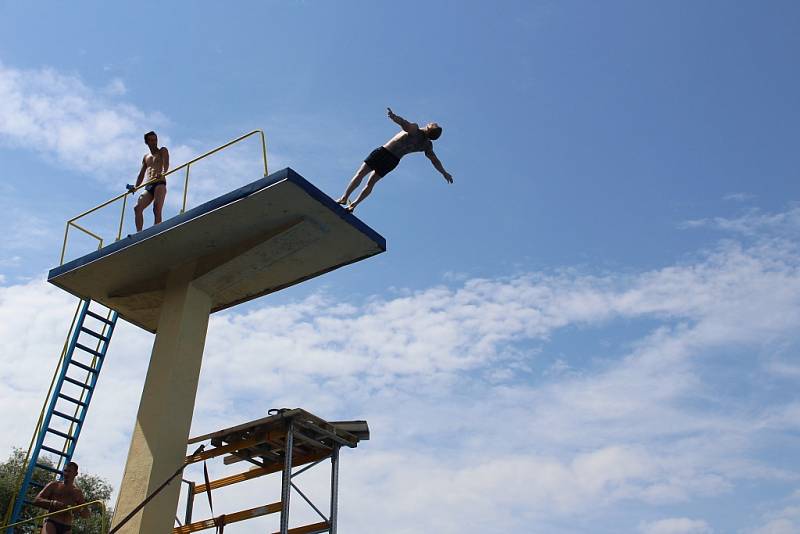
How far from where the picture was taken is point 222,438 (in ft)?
38.5

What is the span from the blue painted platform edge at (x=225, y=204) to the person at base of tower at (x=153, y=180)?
23.3 inches

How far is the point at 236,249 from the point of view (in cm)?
1235

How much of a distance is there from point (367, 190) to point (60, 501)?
20.9 feet

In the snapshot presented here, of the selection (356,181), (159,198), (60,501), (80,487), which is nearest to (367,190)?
→ (356,181)

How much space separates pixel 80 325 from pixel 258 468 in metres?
4.17

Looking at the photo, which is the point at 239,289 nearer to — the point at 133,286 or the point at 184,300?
the point at 184,300

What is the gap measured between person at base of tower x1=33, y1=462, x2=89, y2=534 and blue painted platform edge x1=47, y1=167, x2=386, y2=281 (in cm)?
359

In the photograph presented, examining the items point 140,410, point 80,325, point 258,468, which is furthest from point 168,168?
point 258,468

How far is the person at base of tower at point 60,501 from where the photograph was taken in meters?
10.4

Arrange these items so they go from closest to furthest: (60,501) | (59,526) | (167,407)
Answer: (59,526) < (60,501) < (167,407)

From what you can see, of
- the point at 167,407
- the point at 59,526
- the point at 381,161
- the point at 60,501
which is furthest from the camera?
the point at 381,161

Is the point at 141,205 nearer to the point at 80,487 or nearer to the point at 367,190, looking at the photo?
the point at 367,190

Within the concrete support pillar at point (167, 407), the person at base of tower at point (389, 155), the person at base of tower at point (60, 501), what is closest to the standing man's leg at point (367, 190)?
the person at base of tower at point (389, 155)

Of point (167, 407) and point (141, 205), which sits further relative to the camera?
point (141, 205)
